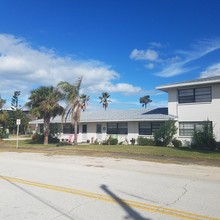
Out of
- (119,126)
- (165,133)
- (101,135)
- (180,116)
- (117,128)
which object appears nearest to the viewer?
(165,133)

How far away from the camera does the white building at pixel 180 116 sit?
24016mm

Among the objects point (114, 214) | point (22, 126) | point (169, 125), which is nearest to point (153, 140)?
point (169, 125)

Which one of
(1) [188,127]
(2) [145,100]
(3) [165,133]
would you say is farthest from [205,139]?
(2) [145,100]

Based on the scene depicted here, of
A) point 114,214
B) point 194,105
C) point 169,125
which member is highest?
point 194,105

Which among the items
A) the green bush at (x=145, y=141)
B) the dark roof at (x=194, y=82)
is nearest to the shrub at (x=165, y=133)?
the green bush at (x=145, y=141)

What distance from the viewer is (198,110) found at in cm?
2486

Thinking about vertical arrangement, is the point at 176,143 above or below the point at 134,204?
above

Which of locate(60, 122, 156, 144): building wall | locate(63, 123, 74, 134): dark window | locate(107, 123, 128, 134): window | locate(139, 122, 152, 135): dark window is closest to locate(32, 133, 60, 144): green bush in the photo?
locate(60, 122, 156, 144): building wall

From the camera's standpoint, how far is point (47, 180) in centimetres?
977

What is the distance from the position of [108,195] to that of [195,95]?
19501 millimetres

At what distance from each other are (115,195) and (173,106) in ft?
65.0

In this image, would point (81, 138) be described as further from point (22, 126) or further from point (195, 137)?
point (22, 126)

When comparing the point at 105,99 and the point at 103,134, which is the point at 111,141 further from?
the point at 105,99

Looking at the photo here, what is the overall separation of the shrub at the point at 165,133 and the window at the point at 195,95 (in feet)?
8.36
